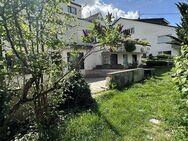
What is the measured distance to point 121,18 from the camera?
4881 cm

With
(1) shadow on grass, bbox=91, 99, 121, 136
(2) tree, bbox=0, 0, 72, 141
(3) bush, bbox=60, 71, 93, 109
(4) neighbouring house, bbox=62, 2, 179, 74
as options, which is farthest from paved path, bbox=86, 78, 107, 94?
(4) neighbouring house, bbox=62, 2, 179, 74

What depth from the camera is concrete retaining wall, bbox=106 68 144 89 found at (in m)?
14.8

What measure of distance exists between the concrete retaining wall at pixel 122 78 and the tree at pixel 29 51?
27.3ft

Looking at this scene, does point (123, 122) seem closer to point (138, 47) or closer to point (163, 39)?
point (138, 47)

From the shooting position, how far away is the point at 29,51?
4.66 meters

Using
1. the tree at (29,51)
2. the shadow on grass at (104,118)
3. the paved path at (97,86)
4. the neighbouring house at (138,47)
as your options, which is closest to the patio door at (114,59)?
the neighbouring house at (138,47)

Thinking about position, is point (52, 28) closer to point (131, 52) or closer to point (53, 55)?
point (53, 55)

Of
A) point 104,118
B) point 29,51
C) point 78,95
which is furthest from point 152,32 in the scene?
point 29,51

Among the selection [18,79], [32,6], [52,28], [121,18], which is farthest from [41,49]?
[121,18]

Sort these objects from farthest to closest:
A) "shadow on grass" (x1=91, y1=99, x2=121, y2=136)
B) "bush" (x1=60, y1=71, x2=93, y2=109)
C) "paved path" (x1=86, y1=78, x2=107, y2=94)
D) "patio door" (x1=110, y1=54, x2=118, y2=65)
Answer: "patio door" (x1=110, y1=54, x2=118, y2=65) < "paved path" (x1=86, y1=78, x2=107, y2=94) < "bush" (x1=60, y1=71, x2=93, y2=109) < "shadow on grass" (x1=91, y1=99, x2=121, y2=136)

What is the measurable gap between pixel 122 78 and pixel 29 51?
11.4m

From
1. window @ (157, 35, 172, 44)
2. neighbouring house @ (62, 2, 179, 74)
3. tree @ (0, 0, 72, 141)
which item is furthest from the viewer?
window @ (157, 35, 172, 44)

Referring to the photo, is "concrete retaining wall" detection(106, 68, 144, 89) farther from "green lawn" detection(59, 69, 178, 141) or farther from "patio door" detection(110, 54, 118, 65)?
"patio door" detection(110, 54, 118, 65)

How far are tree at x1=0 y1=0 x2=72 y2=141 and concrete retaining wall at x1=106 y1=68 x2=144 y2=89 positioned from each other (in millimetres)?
8330
